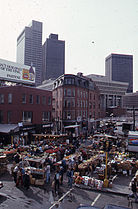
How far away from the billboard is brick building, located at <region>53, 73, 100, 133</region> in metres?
12.7

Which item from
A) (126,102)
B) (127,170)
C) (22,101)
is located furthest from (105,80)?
(127,170)

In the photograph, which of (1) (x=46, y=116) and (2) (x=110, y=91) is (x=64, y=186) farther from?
(2) (x=110, y=91)

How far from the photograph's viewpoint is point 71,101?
167 feet

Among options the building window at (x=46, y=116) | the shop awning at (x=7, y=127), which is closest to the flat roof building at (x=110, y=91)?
the building window at (x=46, y=116)

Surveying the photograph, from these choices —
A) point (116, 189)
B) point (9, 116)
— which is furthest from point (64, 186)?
point (9, 116)

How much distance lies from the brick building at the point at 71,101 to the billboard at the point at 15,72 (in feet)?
41.7

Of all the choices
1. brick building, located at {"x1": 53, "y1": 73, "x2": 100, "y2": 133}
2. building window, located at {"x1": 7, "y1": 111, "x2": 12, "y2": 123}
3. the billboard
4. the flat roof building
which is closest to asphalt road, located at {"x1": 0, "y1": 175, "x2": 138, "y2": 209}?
building window, located at {"x1": 7, "y1": 111, "x2": 12, "y2": 123}

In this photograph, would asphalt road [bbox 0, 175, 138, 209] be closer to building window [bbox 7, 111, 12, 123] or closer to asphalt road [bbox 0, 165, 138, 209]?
asphalt road [bbox 0, 165, 138, 209]

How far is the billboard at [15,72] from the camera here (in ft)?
118

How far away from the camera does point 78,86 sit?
2050 inches

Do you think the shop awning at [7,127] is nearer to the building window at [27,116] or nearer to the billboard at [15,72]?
the building window at [27,116]

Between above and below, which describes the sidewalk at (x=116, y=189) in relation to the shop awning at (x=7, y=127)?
below

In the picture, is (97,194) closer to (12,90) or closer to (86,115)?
(12,90)

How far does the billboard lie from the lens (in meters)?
36.0
